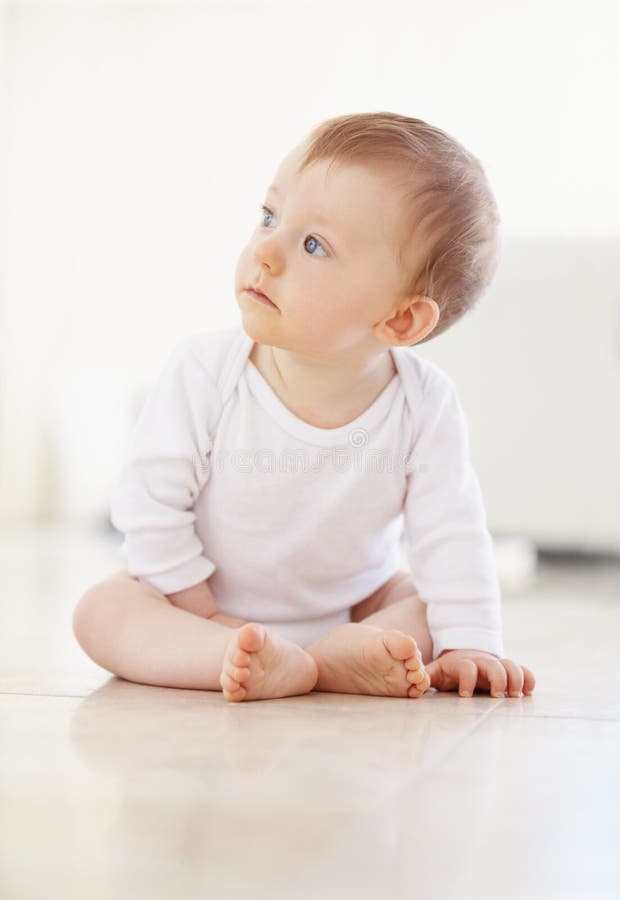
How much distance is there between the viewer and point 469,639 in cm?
118

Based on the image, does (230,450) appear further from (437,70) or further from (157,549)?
(437,70)

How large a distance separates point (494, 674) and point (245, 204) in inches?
118

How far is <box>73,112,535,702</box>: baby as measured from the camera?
3.74 ft

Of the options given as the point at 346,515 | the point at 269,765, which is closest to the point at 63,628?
the point at 346,515

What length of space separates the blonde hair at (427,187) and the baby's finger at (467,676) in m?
0.35

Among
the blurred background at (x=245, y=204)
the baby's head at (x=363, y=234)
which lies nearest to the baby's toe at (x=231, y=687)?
the baby's head at (x=363, y=234)

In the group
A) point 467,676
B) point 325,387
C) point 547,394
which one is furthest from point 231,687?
point 547,394

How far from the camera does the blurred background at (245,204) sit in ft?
10.3

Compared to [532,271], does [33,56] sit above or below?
above

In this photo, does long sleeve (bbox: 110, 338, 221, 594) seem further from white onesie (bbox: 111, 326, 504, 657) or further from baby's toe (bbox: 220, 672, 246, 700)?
baby's toe (bbox: 220, 672, 246, 700)

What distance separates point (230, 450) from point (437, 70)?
9.13ft

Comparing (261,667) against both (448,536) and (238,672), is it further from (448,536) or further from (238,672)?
(448,536)

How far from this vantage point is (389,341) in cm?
120

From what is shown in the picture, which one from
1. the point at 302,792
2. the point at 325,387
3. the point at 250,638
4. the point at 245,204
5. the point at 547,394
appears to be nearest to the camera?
the point at 302,792
